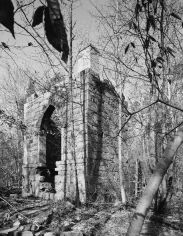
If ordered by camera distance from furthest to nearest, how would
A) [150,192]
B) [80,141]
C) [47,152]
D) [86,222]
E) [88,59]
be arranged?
[47,152]
[88,59]
[80,141]
[86,222]
[150,192]

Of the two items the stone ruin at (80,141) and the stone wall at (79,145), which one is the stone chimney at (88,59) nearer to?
the stone ruin at (80,141)

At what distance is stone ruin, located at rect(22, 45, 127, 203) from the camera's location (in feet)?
25.0

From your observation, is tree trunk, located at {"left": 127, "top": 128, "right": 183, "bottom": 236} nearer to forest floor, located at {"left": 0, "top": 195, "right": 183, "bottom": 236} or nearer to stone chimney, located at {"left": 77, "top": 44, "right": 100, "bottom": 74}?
forest floor, located at {"left": 0, "top": 195, "right": 183, "bottom": 236}

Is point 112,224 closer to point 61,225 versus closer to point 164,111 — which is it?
point 61,225

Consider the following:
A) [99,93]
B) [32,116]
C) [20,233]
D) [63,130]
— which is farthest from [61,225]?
[32,116]

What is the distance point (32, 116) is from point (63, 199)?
4380mm

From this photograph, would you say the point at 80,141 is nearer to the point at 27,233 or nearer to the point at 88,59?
the point at 88,59

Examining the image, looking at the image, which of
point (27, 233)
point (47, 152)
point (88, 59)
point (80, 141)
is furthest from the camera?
point (47, 152)

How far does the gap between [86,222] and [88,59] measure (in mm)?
5352

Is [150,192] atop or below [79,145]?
below

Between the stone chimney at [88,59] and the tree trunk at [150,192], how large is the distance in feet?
22.6

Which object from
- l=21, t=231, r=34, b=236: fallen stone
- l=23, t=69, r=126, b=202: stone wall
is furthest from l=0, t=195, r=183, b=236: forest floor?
l=23, t=69, r=126, b=202: stone wall

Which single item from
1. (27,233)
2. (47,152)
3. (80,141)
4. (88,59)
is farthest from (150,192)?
(47,152)

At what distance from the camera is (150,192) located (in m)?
1.67
